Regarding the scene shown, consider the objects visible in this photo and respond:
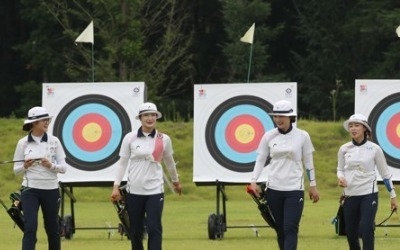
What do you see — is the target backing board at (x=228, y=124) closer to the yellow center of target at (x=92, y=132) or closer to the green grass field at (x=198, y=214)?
the green grass field at (x=198, y=214)

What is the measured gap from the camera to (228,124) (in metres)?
18.8

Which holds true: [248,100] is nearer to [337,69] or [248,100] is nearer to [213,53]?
[337,69]

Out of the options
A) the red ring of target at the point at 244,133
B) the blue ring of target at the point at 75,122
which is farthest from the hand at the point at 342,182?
the blue ring of target at the point at 75,122

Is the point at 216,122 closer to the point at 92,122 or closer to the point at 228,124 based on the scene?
the point at 228,124

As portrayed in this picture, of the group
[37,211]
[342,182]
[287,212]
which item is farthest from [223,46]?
[287,212]

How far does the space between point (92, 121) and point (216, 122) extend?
5.46 ft

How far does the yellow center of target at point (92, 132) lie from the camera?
1875 centimetres

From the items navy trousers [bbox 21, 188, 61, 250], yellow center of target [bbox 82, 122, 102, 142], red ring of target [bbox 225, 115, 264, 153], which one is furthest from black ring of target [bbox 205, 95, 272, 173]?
navy trousers [bbox 21, 188, 61, 250]

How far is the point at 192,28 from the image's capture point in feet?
163

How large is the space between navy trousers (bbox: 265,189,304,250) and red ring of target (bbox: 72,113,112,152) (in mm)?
5787

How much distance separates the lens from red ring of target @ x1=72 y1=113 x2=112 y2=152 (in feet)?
61.5

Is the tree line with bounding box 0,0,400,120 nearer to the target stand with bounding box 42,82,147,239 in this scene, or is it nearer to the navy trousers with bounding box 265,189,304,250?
the target stand with bounding box 42,82,147,239

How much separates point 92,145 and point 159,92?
25987 millimetres

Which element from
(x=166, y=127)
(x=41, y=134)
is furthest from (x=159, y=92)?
(x=41, y=134)
